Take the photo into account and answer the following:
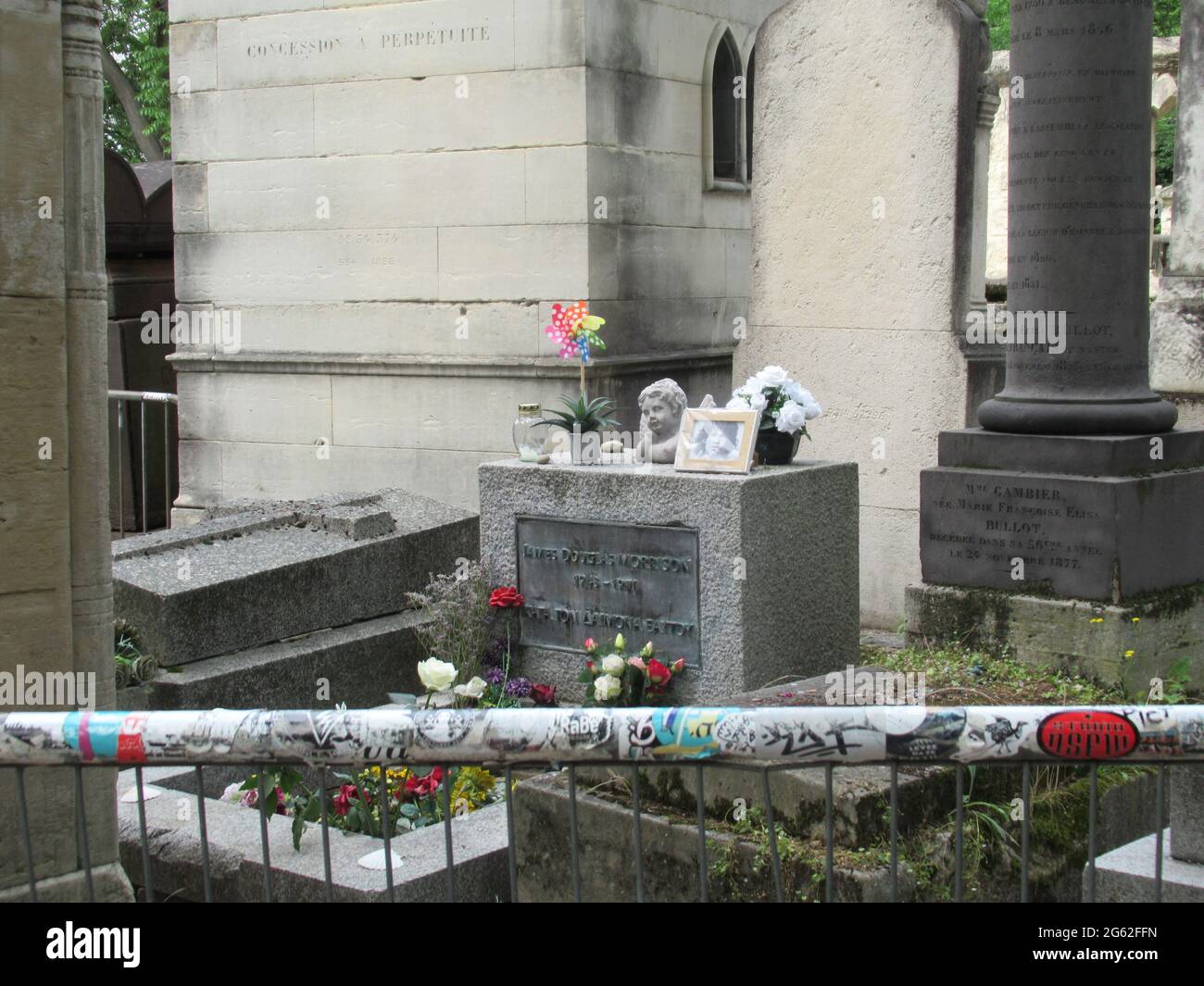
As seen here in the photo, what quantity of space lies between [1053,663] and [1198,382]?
9.64 feet

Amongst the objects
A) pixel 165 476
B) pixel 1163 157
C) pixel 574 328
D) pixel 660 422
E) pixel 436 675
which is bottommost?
pixel 436 675

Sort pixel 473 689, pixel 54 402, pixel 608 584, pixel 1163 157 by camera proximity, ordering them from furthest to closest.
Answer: pixel 1163 157, pixel 608 584, pixel 473 689, pixel 54 402

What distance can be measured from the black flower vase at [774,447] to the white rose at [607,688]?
1.37 metres

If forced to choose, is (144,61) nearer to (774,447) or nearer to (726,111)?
(726,111)

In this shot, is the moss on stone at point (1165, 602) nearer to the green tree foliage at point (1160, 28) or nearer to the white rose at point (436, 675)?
the white rose at point (436, 675)

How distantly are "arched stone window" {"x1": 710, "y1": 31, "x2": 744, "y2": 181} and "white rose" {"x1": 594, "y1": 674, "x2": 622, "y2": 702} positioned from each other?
239 inches

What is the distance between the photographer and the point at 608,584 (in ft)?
25.9

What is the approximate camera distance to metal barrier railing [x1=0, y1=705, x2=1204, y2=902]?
293 centimetres

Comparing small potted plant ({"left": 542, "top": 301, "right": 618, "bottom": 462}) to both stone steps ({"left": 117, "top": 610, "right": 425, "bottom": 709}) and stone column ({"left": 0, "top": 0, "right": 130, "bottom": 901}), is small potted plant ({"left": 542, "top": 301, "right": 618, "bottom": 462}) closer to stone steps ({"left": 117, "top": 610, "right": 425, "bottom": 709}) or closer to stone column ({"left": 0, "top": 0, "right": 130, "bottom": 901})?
stone steps ({"left": 117, "top": 610, "right": 425, "bottom": 709})

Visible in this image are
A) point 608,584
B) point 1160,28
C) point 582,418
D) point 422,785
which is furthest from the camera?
point 1160,28

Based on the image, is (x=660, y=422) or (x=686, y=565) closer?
(x=686, y=565)

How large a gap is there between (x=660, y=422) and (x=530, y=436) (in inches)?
29.7

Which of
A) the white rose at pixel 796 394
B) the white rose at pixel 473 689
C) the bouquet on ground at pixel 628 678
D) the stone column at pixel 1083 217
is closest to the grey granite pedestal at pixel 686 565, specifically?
the bouquet on ground at pixel 628 678

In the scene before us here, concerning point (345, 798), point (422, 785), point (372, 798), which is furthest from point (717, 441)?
point (345, 798)
